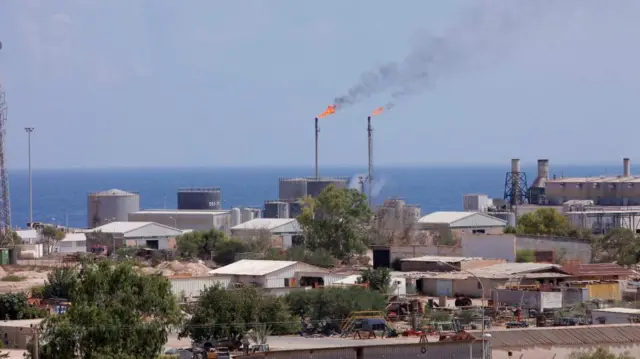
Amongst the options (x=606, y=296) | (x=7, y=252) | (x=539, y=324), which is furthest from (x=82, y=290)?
(x=7, y=252)

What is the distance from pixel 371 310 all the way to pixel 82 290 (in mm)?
12988

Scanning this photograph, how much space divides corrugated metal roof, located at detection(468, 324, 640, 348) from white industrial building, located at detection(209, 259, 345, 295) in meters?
14.7

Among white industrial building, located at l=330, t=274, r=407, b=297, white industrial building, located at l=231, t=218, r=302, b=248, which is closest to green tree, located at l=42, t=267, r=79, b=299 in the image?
white industrial building, located at l=330, t=274, r=407, b=297

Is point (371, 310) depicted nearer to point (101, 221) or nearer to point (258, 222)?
point (258, 222)

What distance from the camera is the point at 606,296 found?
41.4 metres

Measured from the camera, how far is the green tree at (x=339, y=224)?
190 ft

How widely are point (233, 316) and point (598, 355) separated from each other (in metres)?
9.12

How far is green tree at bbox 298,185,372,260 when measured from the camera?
57812 mm

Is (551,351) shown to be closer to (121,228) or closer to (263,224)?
(121,228)

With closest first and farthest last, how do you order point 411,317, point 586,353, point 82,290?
point 82,290 → point 586,353 → point 411,317

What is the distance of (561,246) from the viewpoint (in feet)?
180

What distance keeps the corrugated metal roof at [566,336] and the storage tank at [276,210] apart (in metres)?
52.9

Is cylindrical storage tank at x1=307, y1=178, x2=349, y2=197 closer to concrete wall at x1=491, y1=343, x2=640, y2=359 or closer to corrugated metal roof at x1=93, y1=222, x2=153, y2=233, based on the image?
corrugated metal roof at x1=93, y1=222, x2=153, y2=233

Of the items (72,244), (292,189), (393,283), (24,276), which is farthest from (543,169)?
(393,283)
